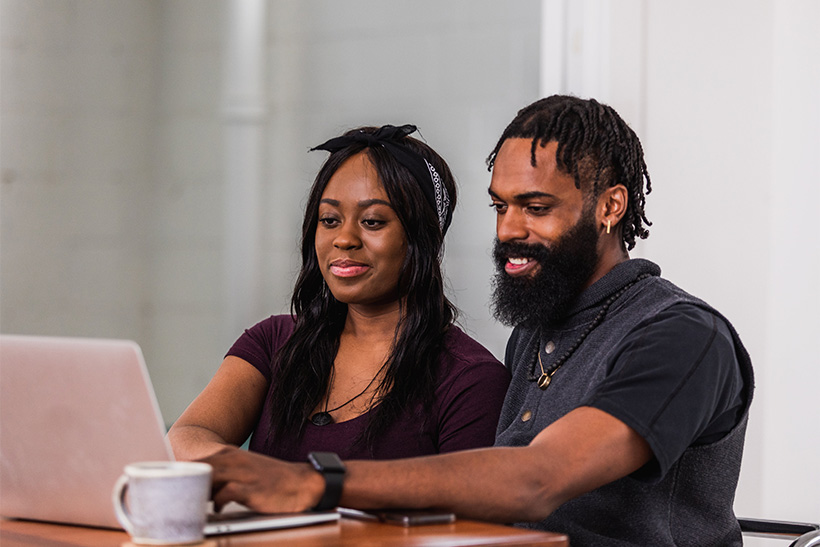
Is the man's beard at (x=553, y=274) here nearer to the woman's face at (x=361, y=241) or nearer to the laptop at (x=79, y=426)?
the woman's face at (x=361, y=241)

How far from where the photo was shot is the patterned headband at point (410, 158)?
2.09 m

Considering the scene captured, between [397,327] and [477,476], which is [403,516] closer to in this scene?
[477,476]

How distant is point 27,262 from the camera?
315cm

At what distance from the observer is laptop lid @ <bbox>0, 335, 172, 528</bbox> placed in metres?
1.06

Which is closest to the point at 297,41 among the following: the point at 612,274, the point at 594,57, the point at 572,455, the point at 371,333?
the point at 594,57

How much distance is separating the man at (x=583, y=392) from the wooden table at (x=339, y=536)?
5 cm

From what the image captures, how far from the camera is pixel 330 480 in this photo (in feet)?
3.76

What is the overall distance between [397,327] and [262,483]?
1008mm

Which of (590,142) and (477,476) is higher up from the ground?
(590,142)

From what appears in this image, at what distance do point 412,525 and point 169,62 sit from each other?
2.43 metres

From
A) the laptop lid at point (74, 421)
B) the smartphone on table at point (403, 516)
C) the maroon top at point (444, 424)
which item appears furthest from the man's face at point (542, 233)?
the laptop lid at point (74, 421)

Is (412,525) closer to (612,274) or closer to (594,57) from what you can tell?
(612,274)

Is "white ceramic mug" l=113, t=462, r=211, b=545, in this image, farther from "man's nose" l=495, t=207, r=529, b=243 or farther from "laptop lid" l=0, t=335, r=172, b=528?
"man's nose" l=495, t=207, r=529, b=243

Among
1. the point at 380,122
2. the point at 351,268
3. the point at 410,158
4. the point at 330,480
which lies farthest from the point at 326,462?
the point at 380,122
